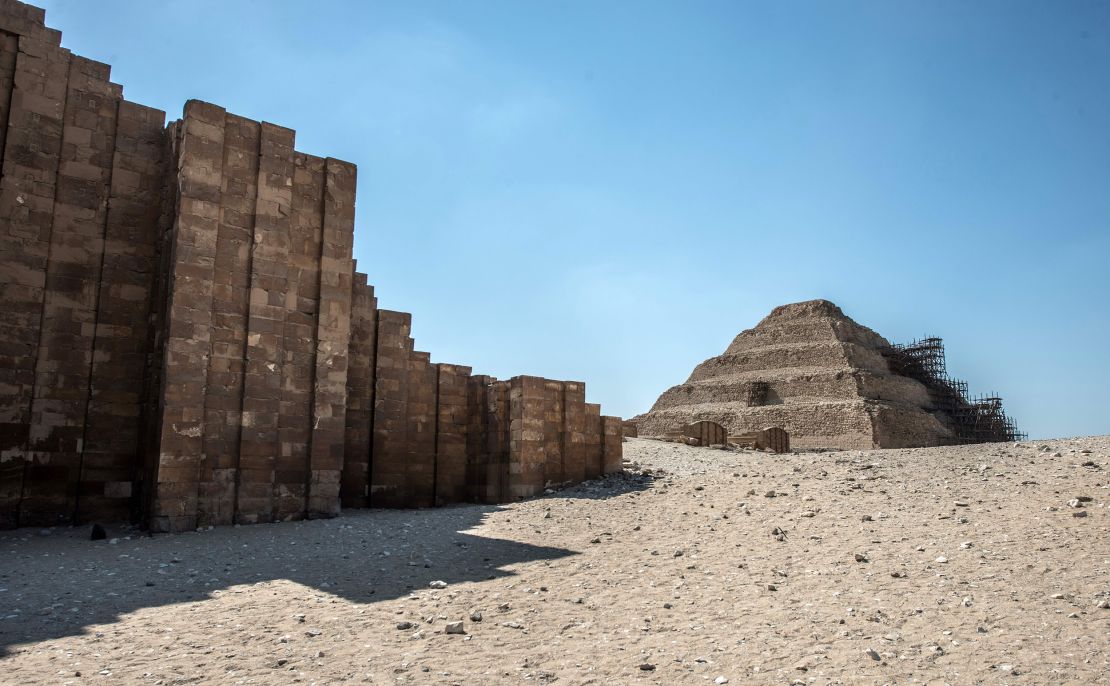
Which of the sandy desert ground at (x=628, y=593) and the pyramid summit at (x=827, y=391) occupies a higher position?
the pyramid summit at (x=827, y=391)

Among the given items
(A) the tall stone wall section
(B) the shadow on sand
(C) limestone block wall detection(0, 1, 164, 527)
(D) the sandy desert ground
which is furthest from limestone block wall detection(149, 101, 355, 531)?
(C) limestone block wall detection(0, 1, 164, 527)

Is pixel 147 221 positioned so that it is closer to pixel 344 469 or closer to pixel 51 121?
pixel 51 121

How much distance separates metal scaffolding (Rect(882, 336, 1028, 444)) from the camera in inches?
2506

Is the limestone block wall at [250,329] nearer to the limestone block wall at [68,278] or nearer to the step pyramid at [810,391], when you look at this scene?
the limestone block wall at [68,278]

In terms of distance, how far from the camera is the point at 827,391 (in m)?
62.3

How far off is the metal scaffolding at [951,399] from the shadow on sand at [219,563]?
59.8 metres

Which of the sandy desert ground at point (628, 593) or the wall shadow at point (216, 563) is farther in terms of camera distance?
the wall shadow at point (216, 563)

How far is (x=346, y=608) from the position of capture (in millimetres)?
7758

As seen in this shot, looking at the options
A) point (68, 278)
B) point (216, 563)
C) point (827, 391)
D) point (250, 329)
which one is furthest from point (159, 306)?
point (827, 391)

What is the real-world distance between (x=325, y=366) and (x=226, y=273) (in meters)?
2.36

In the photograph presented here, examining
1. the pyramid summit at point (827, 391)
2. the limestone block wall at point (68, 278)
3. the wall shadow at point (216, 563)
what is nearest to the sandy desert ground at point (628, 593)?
the wall shadow at point (216, 563)

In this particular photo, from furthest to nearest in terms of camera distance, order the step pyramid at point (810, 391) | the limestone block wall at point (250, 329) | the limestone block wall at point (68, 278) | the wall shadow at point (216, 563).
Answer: the step pyramid at point (810, 391)
the limestone block wall at point (68, 278)
the limestone block wall at point (250, 329)
the wall shadow at point (216, 563)

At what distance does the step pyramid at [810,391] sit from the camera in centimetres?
5756

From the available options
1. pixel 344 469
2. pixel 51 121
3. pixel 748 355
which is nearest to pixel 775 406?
pixel 748 355
